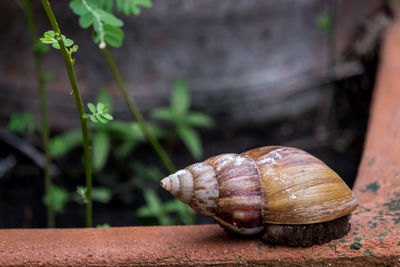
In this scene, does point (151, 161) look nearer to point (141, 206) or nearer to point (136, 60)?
point (141, 206)

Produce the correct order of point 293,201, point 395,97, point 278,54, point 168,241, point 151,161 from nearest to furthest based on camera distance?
point 293,201
point 168,241
point 395,97
point 151,161
point 278,54

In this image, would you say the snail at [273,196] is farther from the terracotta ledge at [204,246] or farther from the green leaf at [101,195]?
the green leaf at [101,195]

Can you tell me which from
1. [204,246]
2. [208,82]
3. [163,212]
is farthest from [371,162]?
[208,82]

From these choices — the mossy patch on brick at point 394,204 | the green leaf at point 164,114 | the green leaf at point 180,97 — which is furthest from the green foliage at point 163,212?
the mossy patch on brick at point 394,204

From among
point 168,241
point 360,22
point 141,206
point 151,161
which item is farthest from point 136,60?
point 168,241

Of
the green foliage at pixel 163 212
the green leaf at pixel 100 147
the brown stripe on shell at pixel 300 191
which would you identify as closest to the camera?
the brown stripe on shell at pixel 300 191

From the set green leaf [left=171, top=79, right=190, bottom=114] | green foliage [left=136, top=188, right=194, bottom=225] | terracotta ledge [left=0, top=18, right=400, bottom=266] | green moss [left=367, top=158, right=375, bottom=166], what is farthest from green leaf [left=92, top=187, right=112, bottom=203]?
green moss [left=367, top=158, right=375, bottom=166]

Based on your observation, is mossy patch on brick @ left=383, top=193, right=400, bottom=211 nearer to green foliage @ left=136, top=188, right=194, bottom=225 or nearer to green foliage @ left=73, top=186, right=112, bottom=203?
green foliage @ left=136, top=188, right=194, bottom=225
